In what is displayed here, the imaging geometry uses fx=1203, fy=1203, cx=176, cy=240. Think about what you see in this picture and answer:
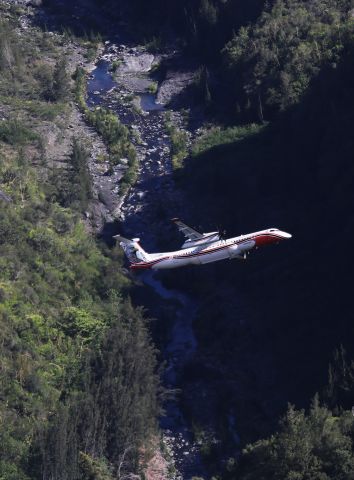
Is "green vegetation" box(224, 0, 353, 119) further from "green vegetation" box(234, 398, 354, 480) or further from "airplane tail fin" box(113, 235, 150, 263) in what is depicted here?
"green vegetation" box(234, 398, 354, 480)

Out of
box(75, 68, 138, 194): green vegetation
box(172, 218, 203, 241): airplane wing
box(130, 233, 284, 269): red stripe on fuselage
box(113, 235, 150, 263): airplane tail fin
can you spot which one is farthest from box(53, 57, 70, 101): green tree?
box(172, 218, 203, 241): airplane wing

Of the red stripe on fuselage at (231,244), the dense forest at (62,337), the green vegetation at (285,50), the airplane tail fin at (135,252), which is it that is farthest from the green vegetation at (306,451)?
the green vegetation at (285,50)

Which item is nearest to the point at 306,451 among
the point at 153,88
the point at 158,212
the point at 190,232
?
the point at 190,232

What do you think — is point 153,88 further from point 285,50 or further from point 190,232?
point 190,232

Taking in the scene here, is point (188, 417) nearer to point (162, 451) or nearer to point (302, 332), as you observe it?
point (162, 451)

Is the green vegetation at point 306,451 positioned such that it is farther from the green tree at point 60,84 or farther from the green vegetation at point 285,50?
the green tree at point 60,84

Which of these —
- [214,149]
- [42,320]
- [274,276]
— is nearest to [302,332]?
[274,276]

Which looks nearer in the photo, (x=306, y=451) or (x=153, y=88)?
(x=306, y=451)

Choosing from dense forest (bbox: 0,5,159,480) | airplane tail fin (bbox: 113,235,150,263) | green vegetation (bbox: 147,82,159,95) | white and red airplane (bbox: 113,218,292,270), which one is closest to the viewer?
dense forest (bbox: 0,5,159,480)
